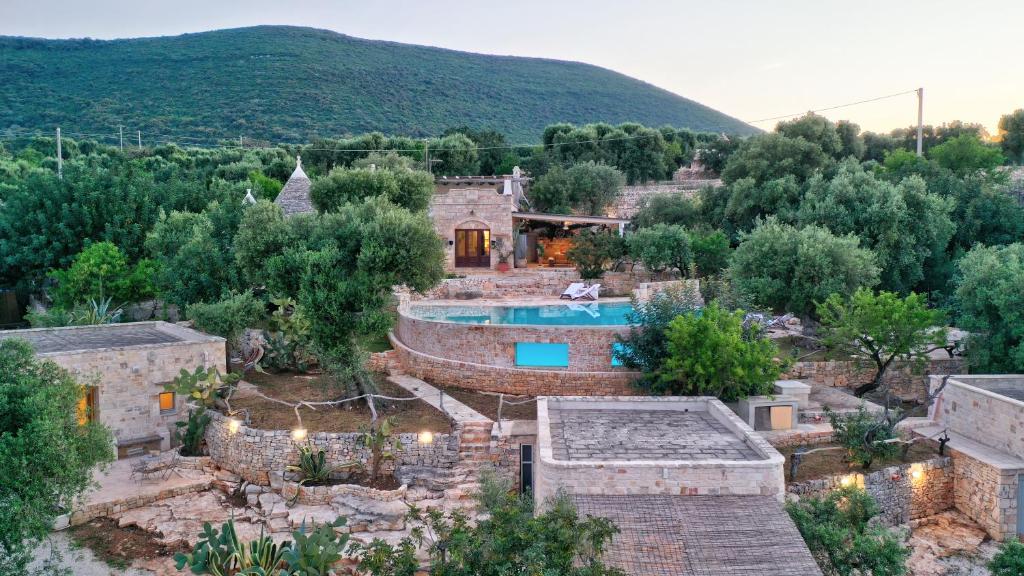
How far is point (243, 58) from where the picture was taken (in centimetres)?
8600

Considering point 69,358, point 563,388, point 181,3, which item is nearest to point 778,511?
point 563,388

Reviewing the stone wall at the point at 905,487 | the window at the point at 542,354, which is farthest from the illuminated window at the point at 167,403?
the stone wall at the point at 905,487

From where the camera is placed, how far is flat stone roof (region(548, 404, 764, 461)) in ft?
34.2

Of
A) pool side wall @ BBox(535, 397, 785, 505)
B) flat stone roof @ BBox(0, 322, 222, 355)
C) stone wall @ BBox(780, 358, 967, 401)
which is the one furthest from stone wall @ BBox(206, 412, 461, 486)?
stone wall @ BBox(780, 358, 967, 401)

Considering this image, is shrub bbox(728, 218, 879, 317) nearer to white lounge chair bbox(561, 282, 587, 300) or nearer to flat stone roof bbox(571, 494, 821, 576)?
white lounge chair bbox(561, 282, 587, 300)

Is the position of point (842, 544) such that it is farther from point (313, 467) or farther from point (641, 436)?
point (313, 467)

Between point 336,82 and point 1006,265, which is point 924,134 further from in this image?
point 336,82

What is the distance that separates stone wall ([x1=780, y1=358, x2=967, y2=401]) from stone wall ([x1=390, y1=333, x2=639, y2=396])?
17.5 feet

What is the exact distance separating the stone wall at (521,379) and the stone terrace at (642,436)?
425 centimetres

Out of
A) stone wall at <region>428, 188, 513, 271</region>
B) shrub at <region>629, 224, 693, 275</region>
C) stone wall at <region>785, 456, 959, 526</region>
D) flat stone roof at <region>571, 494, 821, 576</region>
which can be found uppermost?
stone wall at <region>428, 188, 513, 271</region>

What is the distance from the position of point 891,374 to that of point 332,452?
14508 mm

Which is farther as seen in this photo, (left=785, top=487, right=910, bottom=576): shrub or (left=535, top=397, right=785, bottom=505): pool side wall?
(left=785, top=487, right=910, bottom=576): shrub

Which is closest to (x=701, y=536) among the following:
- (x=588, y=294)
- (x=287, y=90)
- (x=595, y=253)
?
(x=588, y=294)

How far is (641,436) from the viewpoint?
450 inches
